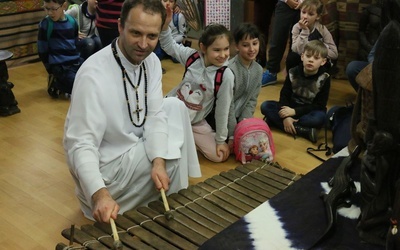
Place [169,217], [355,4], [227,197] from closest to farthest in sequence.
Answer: [169,217] < [227,197] < [355,4]

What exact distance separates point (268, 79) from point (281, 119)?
0.94 m

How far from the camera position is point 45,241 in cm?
229

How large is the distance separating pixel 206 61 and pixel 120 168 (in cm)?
99

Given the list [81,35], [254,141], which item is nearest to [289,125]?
[254,141]

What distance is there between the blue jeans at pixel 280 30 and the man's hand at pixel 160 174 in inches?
92.8

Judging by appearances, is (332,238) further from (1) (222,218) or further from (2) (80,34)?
(2) (80,34)

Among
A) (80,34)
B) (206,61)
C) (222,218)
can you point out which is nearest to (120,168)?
(222,218)

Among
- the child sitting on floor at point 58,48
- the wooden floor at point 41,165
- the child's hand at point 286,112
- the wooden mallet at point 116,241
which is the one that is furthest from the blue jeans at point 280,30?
the wooden mallet at point 116,241

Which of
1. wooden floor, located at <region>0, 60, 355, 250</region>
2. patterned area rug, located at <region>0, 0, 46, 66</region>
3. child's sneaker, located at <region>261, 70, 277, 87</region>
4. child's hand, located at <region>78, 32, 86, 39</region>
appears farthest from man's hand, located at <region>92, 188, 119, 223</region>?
patterned area rug, located at <region>0, 0, 46, 66</region>

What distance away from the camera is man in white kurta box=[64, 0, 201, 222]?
206 centimetres

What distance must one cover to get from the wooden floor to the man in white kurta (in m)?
0.22

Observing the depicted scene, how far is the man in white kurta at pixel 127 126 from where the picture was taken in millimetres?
Result: 2062

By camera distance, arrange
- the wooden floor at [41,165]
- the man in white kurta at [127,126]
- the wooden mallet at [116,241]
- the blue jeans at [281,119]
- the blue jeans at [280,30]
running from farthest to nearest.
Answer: the blue jeans at [280,30]
the blue jeans at [281,119]
the wooden floor at [41,165]
the man in white kurta at [127,126]
the wooden mallet at [116,241]

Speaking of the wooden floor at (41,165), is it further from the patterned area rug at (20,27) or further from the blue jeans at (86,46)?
the patterned area rug at (20,27)
